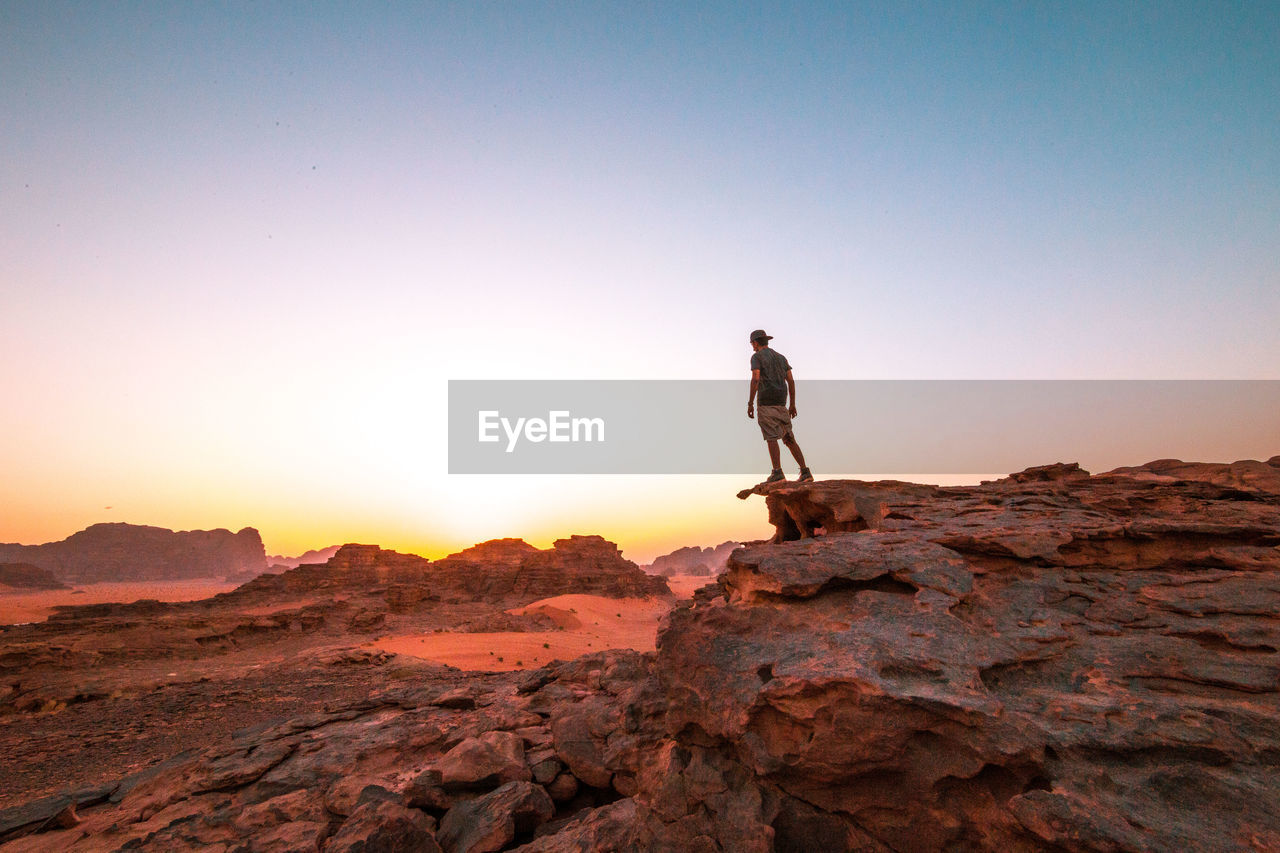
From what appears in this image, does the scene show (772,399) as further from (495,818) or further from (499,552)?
(499,552)

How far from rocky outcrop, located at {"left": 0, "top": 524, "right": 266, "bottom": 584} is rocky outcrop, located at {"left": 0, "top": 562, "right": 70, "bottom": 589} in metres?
15.6

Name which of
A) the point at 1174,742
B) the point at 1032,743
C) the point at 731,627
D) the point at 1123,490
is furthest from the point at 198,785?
the point at 1123,490

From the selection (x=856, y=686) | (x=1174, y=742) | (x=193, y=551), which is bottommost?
(x=193, y=551)

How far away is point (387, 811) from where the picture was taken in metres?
3.95

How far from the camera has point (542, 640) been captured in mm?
16547

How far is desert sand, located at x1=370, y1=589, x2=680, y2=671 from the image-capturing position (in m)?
13.6

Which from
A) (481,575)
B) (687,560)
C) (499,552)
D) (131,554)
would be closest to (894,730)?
(481,575)

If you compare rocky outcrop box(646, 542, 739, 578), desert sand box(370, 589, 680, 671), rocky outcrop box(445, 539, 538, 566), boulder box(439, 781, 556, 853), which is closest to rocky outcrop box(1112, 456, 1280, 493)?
boulder box(439, 781, 556, 853)

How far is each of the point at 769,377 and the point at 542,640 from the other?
42.7ft

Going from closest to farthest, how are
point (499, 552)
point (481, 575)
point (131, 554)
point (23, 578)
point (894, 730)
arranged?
point (894, 730) < point (481, 575) < point (499, 552) < point (23, 578) < point (131, 554)

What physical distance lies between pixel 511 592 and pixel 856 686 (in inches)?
1160

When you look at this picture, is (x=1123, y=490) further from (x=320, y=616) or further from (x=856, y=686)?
(x=320, y=616)

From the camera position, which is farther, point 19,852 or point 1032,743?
point 19,852

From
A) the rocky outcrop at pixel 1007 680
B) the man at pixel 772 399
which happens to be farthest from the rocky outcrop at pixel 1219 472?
the man at pixel 772 399
